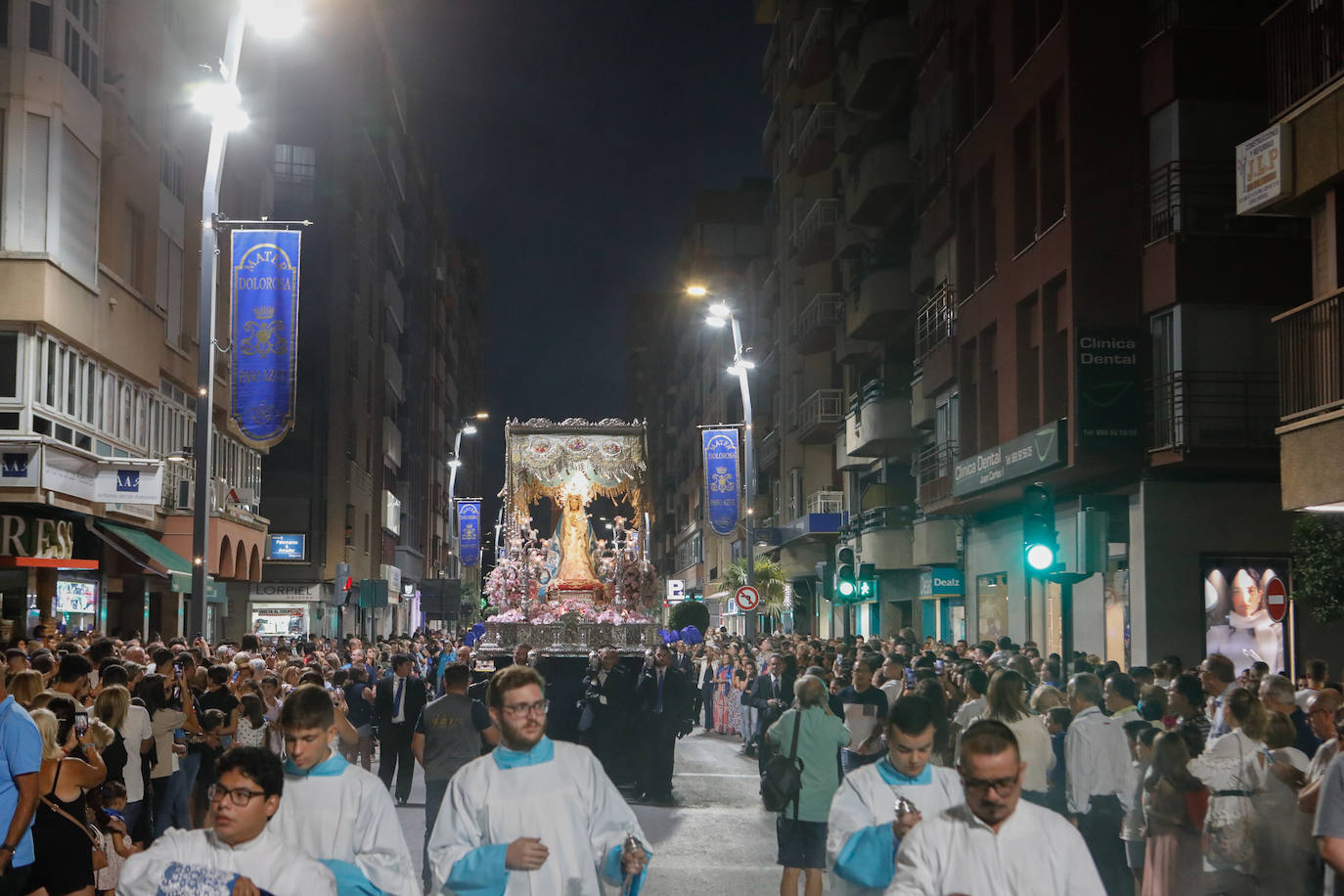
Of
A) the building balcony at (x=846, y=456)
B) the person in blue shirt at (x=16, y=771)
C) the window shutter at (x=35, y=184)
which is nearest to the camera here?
the person in blue shirt at (x=16, y=771)

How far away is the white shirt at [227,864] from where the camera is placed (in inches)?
195

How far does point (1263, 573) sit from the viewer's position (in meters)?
24.1

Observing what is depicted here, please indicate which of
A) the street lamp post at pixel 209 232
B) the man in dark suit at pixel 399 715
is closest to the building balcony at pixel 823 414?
the street lamp post at pixel 209 232

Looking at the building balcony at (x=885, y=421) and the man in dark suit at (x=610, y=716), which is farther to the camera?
the building balcony at (x=885, y=421)

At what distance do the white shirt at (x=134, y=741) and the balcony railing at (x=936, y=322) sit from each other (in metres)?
24.6

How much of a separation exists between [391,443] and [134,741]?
67.0m

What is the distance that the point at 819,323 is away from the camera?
5003cm

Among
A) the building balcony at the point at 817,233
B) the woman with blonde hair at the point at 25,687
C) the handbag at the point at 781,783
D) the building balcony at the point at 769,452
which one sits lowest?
the handbag at the point at 781,783

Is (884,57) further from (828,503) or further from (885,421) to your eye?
(828,503)

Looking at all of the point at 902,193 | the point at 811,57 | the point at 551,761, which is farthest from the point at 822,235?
the point at 551,761

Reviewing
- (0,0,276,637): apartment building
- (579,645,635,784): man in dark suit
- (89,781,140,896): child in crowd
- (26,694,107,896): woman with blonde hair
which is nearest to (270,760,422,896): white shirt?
(26,694,107,896): woman with blonde hair

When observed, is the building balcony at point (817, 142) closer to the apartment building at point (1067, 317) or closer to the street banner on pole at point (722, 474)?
the apartment building at point (1067, 317)

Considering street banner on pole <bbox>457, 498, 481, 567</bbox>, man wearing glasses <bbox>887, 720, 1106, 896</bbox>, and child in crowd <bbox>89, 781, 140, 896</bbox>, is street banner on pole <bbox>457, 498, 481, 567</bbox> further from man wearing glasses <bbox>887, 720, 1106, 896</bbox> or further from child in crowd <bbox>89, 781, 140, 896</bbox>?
man wearing glasses <bbox>887, 720, 1106, 896</bbox>

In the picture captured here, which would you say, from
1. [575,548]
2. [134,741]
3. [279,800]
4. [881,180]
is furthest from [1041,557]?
[881,180]
